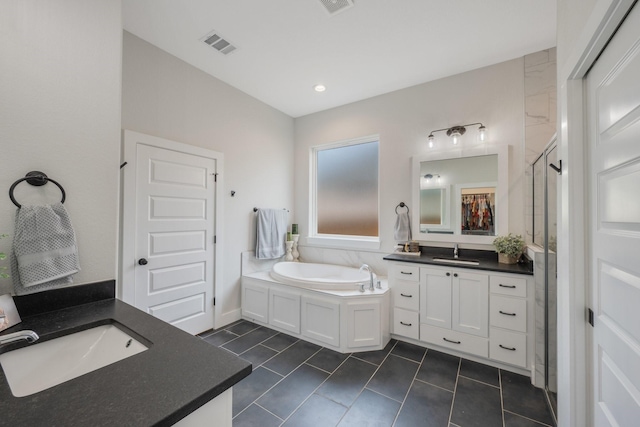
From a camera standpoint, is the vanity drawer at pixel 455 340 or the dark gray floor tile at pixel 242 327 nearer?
the vanity drawer at pixel 455 340

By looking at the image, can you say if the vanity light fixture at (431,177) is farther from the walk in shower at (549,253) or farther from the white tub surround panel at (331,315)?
the white tub surround panel at (331,315)

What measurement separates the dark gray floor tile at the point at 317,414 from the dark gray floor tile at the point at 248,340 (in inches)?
39.1

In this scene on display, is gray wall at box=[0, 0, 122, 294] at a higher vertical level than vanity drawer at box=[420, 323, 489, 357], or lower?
higher

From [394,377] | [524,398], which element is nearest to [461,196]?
[524,398]

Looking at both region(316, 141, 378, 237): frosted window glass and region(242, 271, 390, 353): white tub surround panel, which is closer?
region(242, 271, 390, 353): white tub surround panel

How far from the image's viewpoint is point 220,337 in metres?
2.84

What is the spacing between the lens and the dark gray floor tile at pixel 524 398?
5.80 feet

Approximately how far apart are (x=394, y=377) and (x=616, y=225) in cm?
186

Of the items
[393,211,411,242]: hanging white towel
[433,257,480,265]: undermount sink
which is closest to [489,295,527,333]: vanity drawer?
[433,257,480,265]: undermount sink

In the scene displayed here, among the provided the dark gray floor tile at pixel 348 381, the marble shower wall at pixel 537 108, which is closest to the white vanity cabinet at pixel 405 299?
the dark gray floor tile at pixel 348 381

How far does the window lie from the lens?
3639 mm

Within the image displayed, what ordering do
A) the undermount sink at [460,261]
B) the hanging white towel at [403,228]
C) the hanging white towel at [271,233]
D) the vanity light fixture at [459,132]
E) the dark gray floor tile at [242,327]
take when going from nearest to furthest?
the undermount sink at [460,261], the vanity light fixture at [459,132], the dark gray floor tile at [242,327], the hanging white towel at [403,228], the hanging white towel at [271,233]

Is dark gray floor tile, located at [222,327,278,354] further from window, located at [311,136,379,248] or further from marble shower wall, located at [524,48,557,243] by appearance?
marble shower wall, located at [524,48,557,243]

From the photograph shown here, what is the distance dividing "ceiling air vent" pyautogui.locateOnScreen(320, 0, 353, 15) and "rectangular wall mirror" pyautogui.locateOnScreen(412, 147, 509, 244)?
1.76 m
